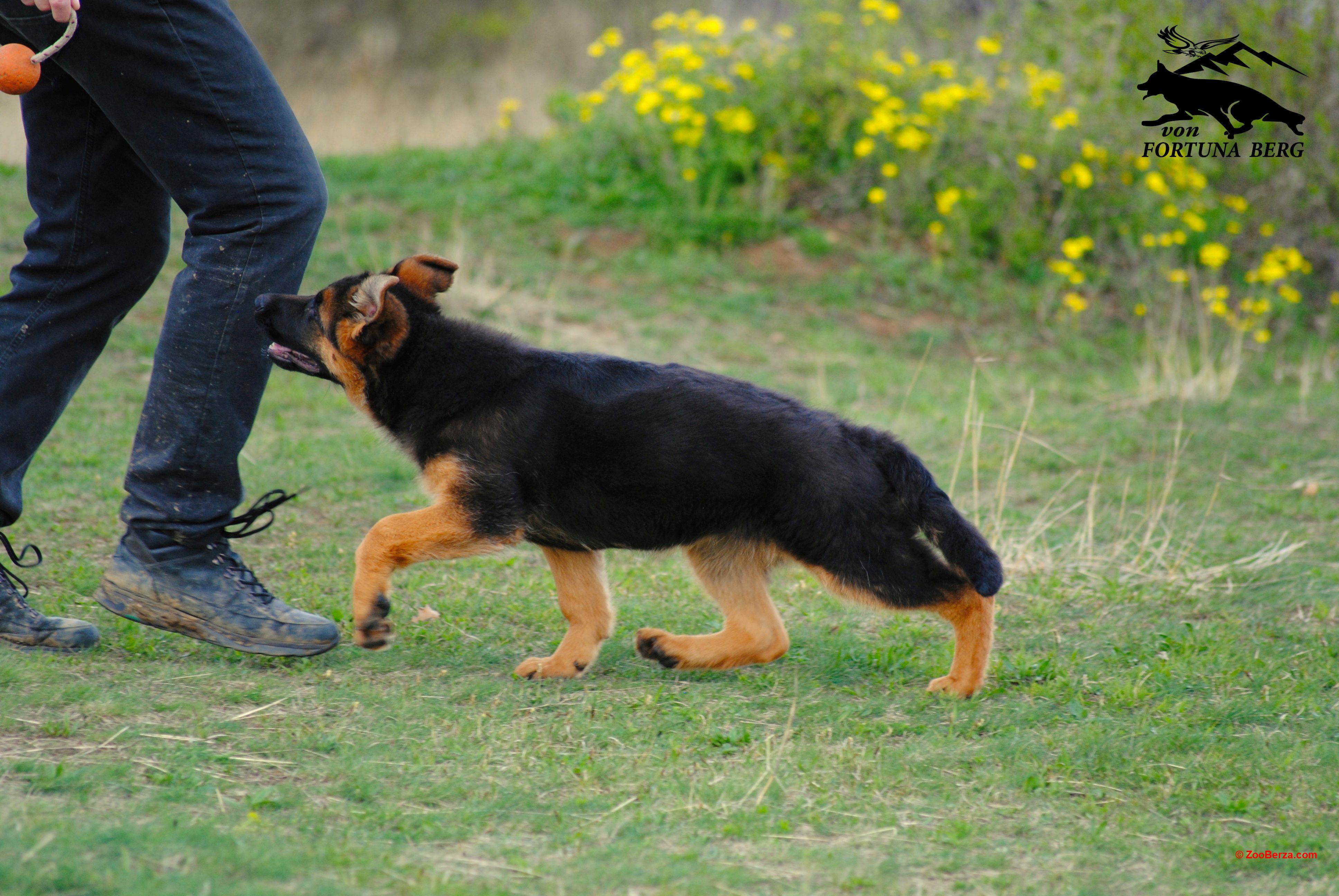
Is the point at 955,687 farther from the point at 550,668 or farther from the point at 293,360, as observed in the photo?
A: the point at 293,360

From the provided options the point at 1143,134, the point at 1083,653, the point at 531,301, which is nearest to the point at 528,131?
the point at 531,301

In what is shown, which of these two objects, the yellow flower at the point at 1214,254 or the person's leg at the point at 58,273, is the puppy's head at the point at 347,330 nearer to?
the person's leg at the point at 58,273

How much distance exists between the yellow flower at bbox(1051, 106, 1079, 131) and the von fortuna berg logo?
1.74ft

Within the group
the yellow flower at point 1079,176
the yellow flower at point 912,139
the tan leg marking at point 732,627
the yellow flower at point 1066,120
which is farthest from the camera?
the yellow flower at point 912,139

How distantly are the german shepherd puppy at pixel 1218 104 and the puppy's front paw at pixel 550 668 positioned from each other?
7.71 m

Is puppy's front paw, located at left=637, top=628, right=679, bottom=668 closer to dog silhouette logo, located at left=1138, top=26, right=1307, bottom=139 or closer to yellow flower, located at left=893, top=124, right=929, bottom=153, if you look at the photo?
yellow flower, located at left=893, top=124, right=929, bottom=153

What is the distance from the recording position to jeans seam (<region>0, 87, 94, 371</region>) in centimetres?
358

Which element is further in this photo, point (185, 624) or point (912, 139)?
point (912, 139)

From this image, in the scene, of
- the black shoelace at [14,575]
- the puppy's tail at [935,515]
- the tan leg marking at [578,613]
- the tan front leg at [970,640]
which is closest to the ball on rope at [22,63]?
the black shoelace at [14,575]

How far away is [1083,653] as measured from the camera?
4.14 m

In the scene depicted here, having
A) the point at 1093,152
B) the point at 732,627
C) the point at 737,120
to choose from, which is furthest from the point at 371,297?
the point at 1093,152

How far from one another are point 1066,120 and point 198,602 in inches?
313

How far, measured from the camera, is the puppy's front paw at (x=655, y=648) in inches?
153

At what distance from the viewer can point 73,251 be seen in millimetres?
3621
